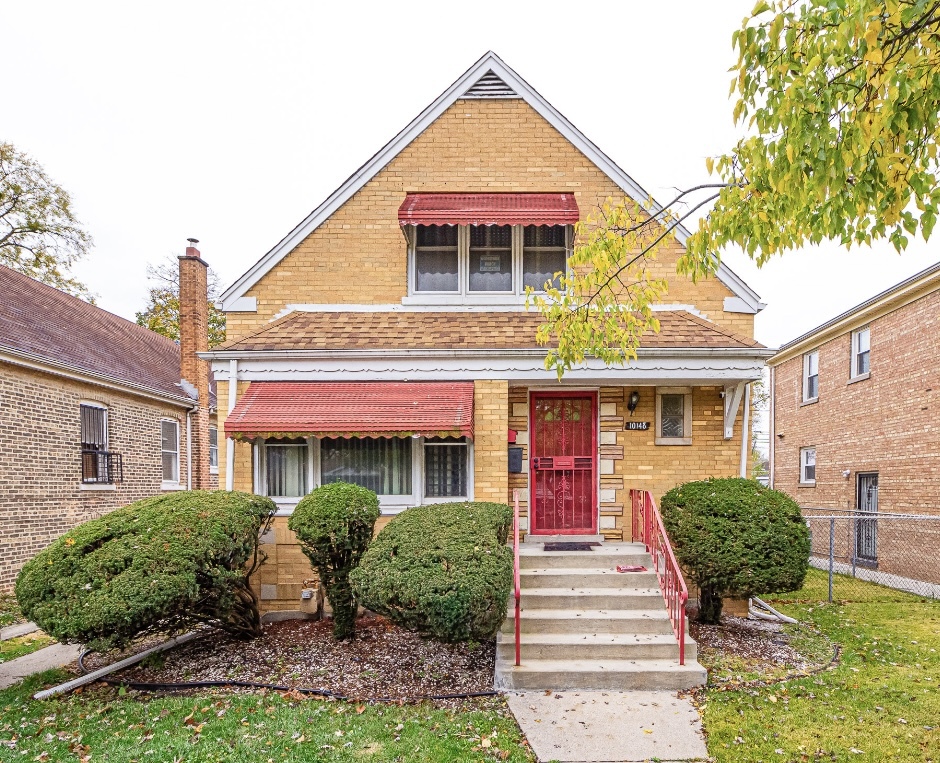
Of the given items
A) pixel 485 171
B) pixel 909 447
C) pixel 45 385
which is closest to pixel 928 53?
pixel 485 171

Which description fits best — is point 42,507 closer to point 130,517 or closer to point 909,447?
point 130,517

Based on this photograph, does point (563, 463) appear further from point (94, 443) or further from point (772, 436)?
point (772, 436)

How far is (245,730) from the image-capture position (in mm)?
4707

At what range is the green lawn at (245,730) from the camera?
436cm

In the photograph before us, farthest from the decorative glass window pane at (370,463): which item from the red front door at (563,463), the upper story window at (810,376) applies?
the upper story window at (810,376)

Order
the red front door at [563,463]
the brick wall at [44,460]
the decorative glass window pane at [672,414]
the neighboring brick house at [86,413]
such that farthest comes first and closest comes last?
the neighboring brick house at [86,413] < the brick wall at [44,460] < the red front door at [563,463] < the decorative glass window pane at [672,414]

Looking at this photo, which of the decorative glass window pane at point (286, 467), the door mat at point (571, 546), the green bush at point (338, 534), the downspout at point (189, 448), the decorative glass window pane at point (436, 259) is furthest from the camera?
the downspout at point (189, 448)

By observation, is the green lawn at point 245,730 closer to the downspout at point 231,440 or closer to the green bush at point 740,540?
the downspout at point 231,440

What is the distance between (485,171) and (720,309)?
4.31m

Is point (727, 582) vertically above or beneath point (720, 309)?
beneath

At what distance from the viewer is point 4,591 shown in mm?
9680

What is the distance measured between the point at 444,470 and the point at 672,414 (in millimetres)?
3523

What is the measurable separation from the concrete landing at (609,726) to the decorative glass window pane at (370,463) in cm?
364

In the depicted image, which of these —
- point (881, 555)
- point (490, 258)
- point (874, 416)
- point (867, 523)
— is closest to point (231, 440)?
point (490, 258)
